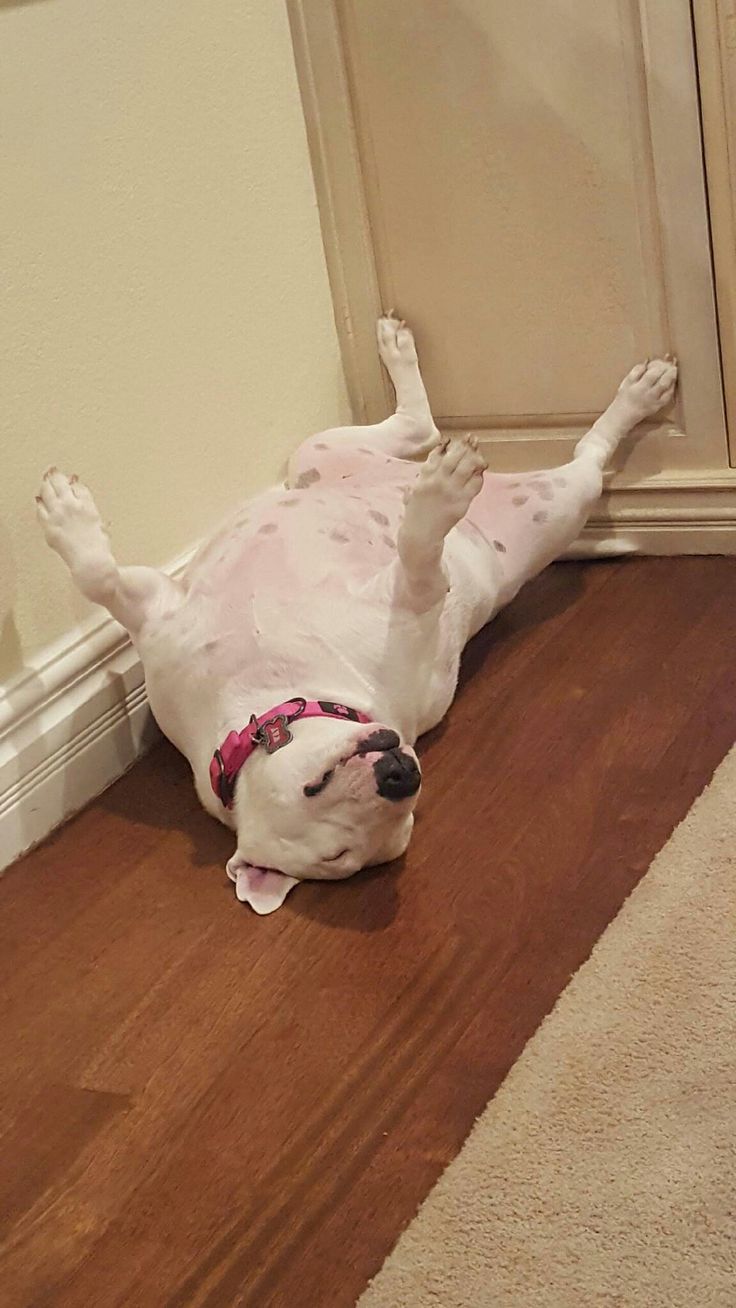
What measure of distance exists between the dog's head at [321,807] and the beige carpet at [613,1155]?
315 millimetres

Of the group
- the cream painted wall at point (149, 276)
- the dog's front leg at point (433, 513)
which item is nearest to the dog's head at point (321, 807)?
the dog's front leg at point (433, 513)

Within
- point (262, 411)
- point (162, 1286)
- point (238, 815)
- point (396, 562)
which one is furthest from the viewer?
point (262, 411)

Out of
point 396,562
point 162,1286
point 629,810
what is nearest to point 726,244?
point 396,562

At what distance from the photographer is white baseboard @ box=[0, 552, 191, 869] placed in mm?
2049

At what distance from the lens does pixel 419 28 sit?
2367 millimetres

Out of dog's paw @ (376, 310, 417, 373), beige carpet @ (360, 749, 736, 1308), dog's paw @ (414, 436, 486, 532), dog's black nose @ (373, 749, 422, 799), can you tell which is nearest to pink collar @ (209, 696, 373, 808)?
dog's black nose @ (373, 749, 422, 799)

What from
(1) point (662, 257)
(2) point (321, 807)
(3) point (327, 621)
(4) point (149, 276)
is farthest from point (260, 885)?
(1) point (662, 257)

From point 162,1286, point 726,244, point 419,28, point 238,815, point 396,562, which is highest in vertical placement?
point 419,28

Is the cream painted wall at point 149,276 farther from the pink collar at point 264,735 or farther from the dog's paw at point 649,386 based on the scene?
the dog's paw at point 649,386

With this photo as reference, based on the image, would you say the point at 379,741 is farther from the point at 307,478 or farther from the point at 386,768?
the point at 307,478

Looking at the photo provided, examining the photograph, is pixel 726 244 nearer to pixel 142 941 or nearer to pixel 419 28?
pixel 419 28

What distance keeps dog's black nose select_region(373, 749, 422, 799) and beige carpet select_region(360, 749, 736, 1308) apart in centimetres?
29

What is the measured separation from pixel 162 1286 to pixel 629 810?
85 cm

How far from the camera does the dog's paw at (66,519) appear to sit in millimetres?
2018
